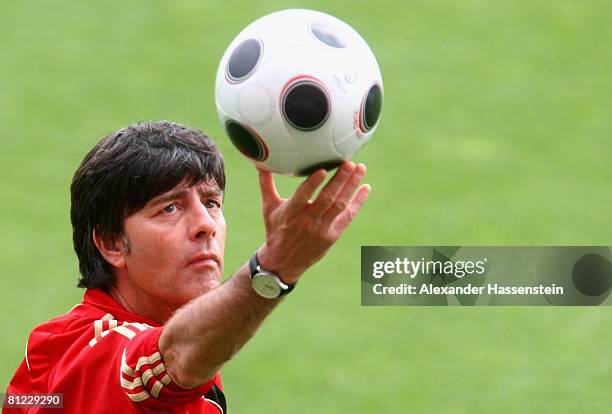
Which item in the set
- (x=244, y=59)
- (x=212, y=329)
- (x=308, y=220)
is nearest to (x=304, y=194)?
(x=308, y=220)

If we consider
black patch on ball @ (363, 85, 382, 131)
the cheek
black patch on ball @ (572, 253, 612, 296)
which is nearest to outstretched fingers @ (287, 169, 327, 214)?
black patch on ball @ (363, 85, 382, 131)

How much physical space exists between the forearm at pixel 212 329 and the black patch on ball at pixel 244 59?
2.56 feet

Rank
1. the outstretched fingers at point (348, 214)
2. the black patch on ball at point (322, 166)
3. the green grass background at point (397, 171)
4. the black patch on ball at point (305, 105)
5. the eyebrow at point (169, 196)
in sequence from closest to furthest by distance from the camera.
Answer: the outstretched fingers at point (348, 214) < the black patch on ball at point (305, 105) < the black patch on ball at point (322, 166) < the eyebrow at point (169, 196) < the green grass background at point (397, 171)

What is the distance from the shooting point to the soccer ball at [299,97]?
5133 mm

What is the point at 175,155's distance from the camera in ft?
20.1

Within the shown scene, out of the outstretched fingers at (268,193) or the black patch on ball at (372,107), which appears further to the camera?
the black patch on ball at (372,107)

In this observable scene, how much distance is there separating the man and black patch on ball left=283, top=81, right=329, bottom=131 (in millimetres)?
242

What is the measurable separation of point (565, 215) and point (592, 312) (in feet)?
6.08

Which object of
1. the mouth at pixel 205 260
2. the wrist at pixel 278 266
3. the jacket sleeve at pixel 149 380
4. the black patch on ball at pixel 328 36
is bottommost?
the jacket sleeve at pixel 149 380

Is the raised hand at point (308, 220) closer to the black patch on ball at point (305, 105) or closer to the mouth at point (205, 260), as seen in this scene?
the black patch on ball at point (305, 105)

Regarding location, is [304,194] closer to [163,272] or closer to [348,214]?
[348,214]

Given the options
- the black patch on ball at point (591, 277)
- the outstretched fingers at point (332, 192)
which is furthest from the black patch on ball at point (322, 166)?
the black patch on ball at point (591, 277)

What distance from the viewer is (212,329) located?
5.05 m

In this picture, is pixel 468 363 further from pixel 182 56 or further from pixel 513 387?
pixel 182 56
